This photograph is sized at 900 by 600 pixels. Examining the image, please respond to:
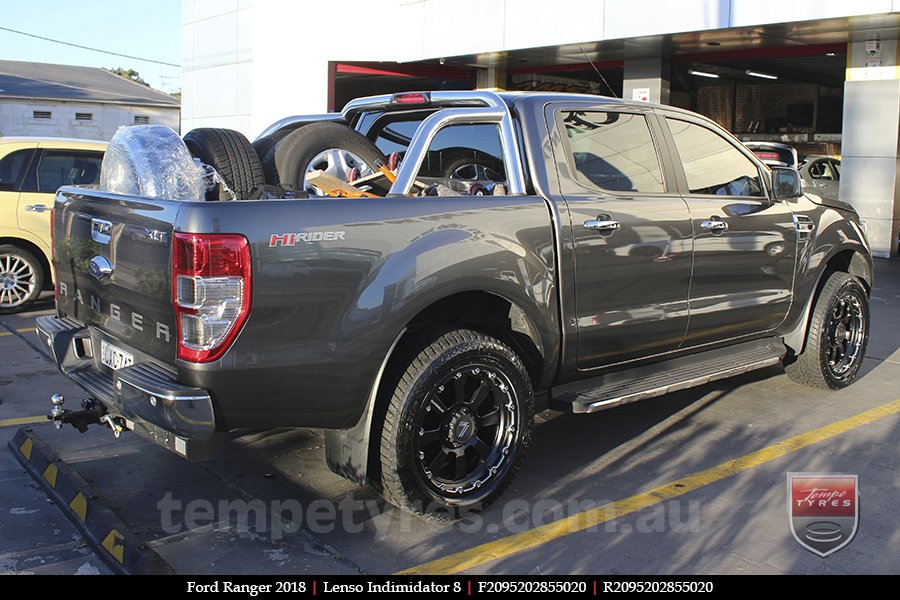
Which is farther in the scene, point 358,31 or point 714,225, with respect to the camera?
point 358,31

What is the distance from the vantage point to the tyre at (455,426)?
390cm

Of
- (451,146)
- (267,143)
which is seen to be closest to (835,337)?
(451,146)

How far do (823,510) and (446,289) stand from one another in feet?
7.00

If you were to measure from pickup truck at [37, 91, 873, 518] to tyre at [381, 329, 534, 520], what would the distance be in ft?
0.04

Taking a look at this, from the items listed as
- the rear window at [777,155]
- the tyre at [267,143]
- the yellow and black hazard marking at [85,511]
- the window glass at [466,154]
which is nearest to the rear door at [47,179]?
the tyre at [267,143]

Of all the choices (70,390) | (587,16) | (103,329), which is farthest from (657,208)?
(587,16)

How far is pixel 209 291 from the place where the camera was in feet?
11.2

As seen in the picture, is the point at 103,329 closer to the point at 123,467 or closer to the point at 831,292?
the point at 123,467

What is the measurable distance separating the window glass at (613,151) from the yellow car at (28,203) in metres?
6.24

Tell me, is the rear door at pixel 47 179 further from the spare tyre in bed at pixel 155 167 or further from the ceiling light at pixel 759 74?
the ceiling light at pixel 759 74

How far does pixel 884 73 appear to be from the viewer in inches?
562

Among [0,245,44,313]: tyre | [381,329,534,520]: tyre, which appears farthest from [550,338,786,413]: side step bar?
[0,245,44,313]: tyre

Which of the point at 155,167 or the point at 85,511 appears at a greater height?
the point at 155,167

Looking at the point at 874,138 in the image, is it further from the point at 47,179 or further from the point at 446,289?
the point at 446,289
